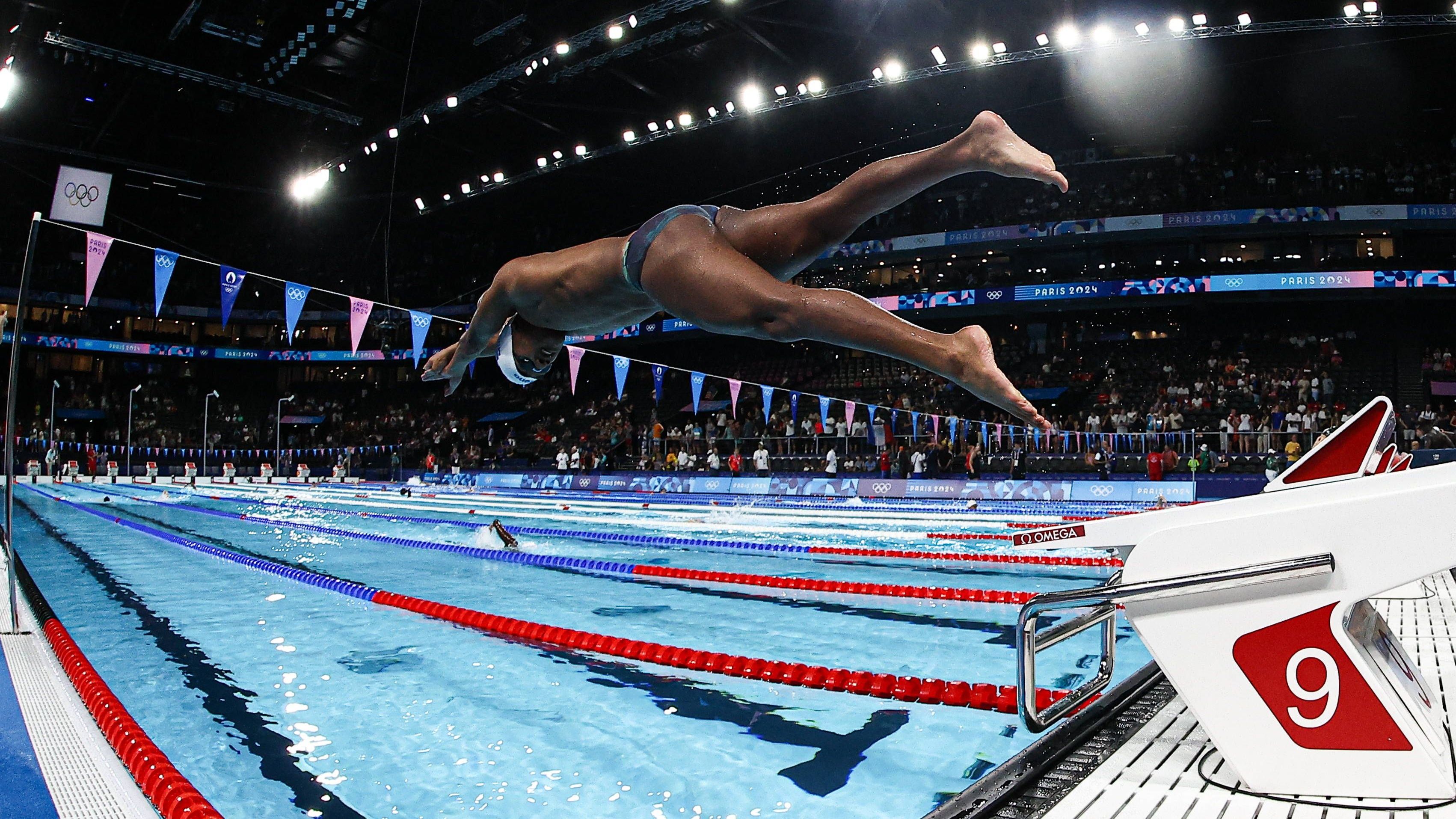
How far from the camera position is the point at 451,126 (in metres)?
23.9

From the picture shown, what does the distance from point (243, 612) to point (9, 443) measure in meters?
1.63

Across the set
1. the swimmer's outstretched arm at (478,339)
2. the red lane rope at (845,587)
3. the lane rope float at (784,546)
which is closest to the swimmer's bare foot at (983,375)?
the swimmer's outstretched arm at (478,339)

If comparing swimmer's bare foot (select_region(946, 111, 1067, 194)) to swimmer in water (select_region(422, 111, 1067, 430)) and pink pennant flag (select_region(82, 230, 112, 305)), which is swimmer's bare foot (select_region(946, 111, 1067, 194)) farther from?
pink pennant flag (select_region(82, 230, 112, 305))

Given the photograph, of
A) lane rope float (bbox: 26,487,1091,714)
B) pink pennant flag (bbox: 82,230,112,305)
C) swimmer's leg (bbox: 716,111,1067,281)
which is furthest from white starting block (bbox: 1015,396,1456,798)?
pink pennant flag (bbox: 82,230,112,305)

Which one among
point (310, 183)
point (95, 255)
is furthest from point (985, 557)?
point (310, 183)

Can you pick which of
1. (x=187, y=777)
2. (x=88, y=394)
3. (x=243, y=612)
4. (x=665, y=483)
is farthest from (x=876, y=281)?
(x=88, y=394)

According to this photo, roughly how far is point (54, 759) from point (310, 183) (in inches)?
1033

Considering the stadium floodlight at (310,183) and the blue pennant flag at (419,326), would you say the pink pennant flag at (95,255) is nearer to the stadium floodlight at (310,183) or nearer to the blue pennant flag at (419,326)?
the blue pennant flag at (419,326)

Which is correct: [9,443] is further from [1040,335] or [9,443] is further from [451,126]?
[1040,335]

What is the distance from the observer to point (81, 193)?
17484mm

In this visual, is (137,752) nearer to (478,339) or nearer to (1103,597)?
(478,339)

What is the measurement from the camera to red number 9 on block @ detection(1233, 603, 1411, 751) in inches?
66.9

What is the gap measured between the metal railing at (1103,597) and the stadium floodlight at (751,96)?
65.6ft

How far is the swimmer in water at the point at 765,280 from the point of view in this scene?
2.51m
